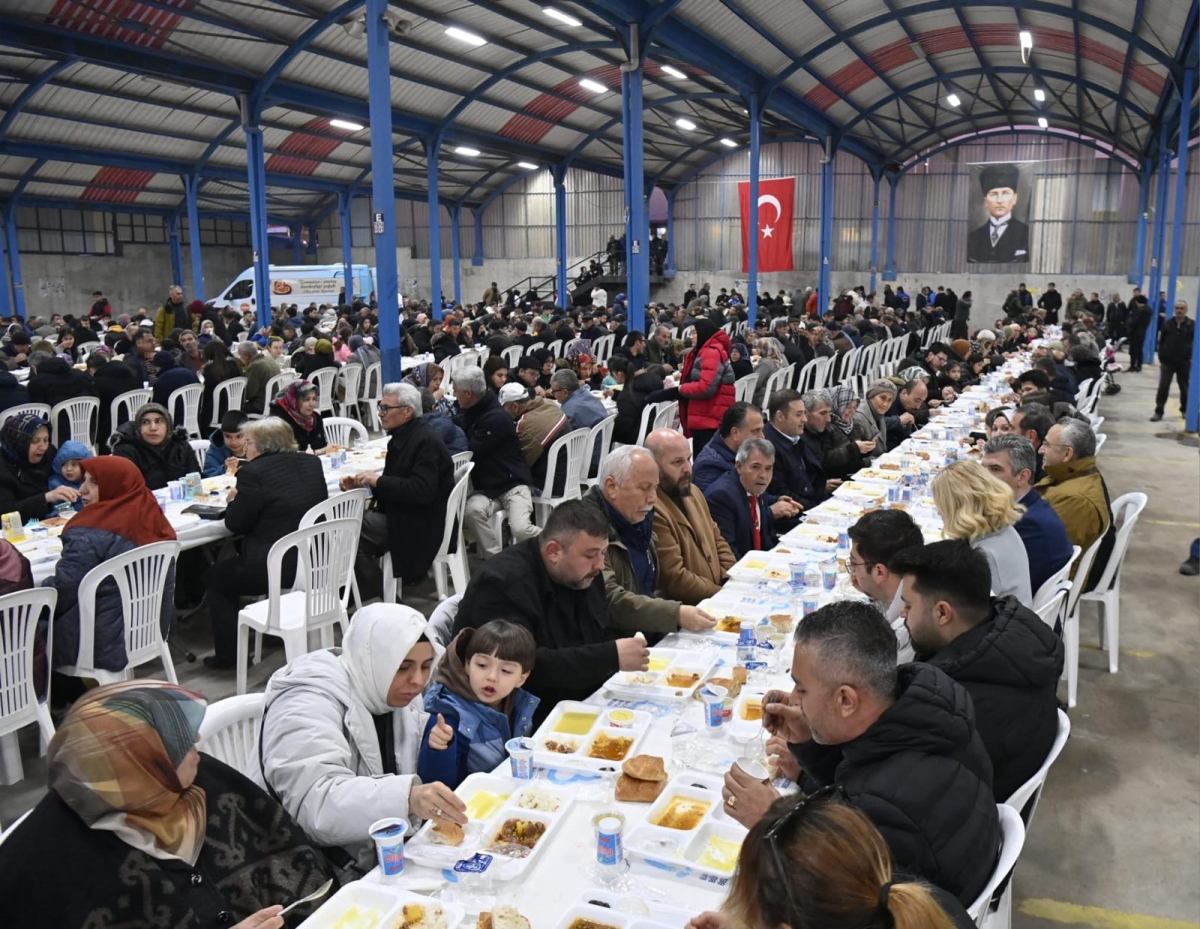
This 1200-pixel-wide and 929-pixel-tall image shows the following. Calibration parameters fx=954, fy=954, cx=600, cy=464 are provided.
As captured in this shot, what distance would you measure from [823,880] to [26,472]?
224 inches


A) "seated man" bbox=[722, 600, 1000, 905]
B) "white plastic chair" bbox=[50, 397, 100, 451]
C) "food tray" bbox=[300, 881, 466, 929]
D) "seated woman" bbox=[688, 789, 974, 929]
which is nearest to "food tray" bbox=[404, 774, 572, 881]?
"food tray" bbox=[300, 881, 466, 929]

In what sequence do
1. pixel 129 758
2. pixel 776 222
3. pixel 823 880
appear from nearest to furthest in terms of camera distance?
pixel 823 880 < pixel 129 758 < pixel 776 222

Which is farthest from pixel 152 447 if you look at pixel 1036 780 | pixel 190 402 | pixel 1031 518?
pixel 1036 780

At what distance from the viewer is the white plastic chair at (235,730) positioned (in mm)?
2570

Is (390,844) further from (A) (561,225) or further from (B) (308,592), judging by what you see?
(A) (561,225)

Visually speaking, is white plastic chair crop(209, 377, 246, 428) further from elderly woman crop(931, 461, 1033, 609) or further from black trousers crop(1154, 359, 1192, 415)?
black trousers crop(1154, 359, 1192, 415)

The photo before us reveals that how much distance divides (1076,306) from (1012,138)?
726cm

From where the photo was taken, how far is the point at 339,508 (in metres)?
5.11

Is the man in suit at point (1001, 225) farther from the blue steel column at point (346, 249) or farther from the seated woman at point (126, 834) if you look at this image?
the seated woman at point (126, 834)

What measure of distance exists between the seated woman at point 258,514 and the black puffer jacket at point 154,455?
136 cm

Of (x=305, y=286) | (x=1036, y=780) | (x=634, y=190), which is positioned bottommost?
(x=1036, y=780)

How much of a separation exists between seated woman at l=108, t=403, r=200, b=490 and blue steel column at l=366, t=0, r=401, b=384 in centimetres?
292

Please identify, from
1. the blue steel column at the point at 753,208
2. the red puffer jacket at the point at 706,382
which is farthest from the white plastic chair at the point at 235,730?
the blue steel column at the point at 753,208

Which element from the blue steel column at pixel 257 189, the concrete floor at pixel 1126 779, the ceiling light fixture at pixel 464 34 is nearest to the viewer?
the concrete floor at pixel 1126 779
